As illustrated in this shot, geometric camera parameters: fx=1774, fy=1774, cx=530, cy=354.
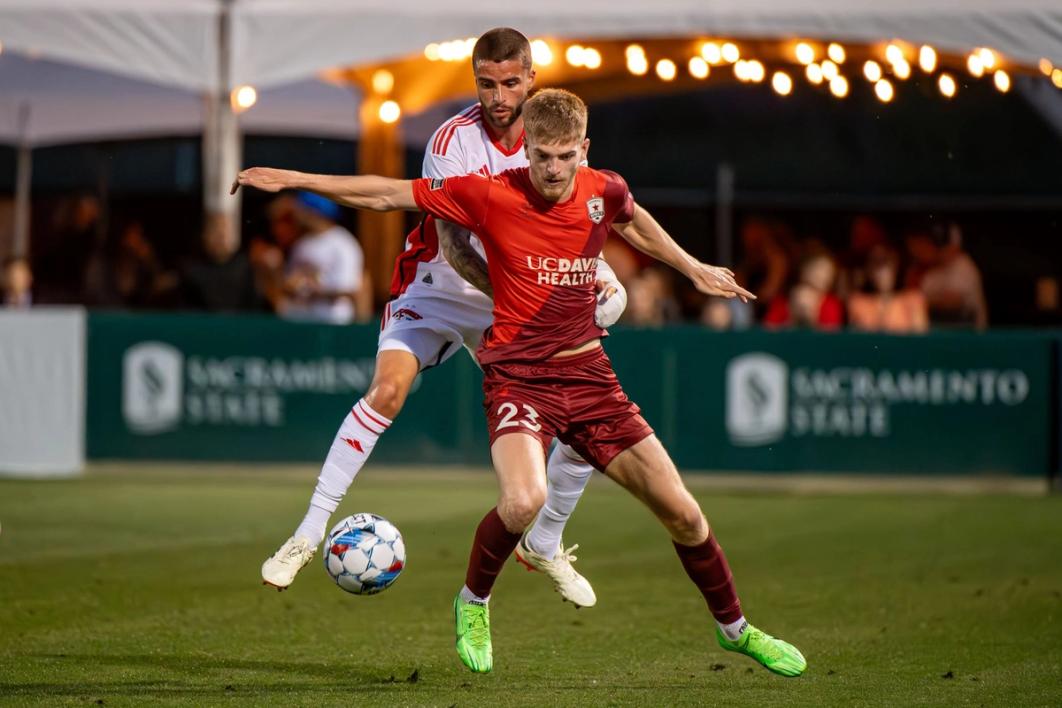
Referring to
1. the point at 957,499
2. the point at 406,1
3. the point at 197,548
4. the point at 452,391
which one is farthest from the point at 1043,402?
the point at 197,548

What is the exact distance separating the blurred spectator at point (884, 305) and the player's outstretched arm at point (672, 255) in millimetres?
7731

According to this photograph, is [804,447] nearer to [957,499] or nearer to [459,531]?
[957,499]

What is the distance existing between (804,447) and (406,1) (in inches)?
183

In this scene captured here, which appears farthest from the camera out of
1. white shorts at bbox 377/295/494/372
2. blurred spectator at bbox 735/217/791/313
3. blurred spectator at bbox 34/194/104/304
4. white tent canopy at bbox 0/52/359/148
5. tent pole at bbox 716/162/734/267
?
blurred spectator at bbox 34/194/104/304

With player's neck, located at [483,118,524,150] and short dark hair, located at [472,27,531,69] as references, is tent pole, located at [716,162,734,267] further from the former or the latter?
short dark hair, located at [472,27,531,69]

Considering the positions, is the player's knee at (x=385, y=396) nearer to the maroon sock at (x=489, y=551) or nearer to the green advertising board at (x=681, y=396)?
the maroon sock at (x=489, y=551)

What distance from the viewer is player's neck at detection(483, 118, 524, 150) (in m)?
7.50

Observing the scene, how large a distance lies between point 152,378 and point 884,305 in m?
6.04

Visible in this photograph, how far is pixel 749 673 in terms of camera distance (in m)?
7.02

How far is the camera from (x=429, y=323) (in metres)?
7.73

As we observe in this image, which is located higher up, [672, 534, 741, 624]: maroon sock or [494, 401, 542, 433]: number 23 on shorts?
[494, 401, 542, 433]: number 23 on shorts

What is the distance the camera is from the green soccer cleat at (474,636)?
662 centimetres

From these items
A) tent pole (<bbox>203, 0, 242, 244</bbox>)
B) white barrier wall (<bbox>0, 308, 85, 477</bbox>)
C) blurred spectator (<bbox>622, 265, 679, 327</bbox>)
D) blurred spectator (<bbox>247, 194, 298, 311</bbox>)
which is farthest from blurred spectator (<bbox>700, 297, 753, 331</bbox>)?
white barrier wall (<bbox>0, 308, 85, 477</bbox>)

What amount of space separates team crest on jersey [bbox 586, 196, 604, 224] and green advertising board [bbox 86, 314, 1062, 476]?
684 cm
